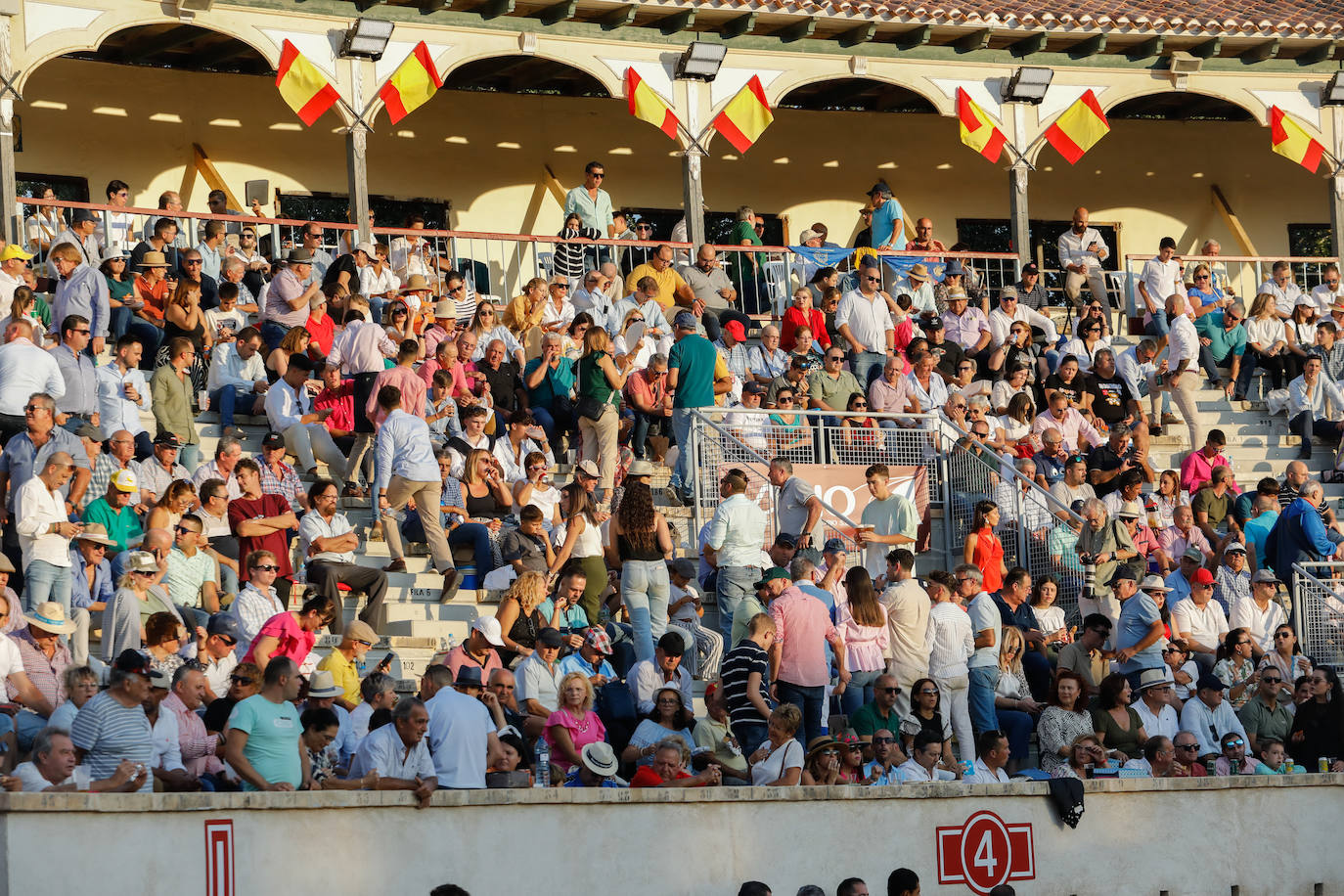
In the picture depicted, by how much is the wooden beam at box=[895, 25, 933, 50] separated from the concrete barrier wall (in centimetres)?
1226

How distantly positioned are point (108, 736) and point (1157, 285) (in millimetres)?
14552

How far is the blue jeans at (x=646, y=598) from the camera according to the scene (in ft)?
44.1

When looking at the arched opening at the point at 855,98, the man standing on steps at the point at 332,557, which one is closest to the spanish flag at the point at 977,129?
the arched opening at the point at 855,98

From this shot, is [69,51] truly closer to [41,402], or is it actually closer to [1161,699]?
[41,402]

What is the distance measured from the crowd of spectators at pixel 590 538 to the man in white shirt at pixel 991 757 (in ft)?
0.06

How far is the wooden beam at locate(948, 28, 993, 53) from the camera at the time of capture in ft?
76.4

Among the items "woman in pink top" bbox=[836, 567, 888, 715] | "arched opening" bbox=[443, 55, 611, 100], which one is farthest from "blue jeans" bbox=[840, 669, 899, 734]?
"arched opening" bbox=[443, 55, 611, 100]

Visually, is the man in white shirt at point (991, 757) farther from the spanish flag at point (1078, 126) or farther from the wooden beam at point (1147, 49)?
the wooden beam at point (1147, 49)

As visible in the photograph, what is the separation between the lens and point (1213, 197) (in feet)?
87.5

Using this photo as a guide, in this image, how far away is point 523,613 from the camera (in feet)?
43.1

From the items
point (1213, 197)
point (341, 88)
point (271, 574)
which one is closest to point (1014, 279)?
point (1213, 197)

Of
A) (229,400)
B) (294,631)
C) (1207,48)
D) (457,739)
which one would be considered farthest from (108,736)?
(1207,48)

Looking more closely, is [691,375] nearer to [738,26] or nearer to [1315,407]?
[1315,407]

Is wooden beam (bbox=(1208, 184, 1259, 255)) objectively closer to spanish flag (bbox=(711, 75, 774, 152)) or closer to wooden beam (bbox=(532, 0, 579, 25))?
spanish flag (bbox=(711, 75, 774, 152))
